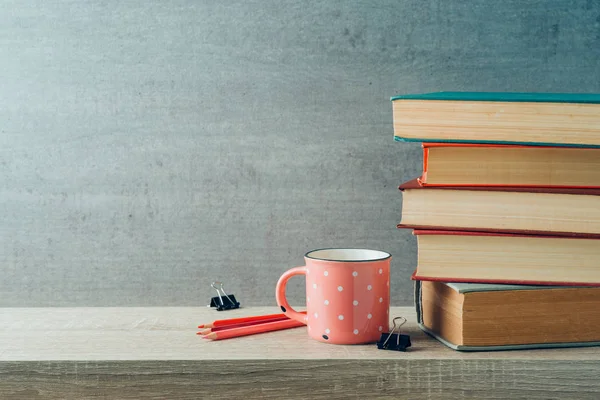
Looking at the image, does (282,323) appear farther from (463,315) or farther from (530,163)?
(530,163)

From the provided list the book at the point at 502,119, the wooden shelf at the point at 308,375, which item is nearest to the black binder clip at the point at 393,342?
the wooden shelf at the point at 308,375

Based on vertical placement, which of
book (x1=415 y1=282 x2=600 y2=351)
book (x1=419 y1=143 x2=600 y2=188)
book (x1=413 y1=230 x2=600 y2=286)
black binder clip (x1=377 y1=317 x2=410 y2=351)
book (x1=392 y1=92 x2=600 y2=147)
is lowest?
black binder clip (x1=377 y1=317 x2=410 y2=351)

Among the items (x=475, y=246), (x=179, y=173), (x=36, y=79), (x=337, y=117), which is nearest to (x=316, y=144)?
(x=337, y=117)

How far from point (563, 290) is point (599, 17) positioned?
0.51m

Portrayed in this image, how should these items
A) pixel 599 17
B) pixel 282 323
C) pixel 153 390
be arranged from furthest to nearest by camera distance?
pixel 599 17
pixel 282 323
pixel 153 390

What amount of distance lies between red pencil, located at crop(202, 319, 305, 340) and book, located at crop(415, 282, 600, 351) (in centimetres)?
23

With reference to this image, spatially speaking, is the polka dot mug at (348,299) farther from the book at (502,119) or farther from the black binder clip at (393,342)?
the book at (502,119)

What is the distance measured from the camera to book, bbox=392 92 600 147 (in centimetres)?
74

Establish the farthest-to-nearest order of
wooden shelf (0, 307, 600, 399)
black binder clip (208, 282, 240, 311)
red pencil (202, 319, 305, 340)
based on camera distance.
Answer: black binder clip (208, 282, 240, 311), red pencil (202, 319, 305, 340), wooden shelf (0, 307, 600, 399)

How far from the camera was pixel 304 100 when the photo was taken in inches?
40.5

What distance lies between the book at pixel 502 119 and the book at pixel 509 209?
6 cm

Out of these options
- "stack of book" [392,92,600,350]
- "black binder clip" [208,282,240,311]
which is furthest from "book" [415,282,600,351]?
"black binder clip" [208,282,240,311]


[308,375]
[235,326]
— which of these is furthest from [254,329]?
[308,375]

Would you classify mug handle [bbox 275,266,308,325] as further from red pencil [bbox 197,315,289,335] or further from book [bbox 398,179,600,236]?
book [bbox 398,179,600,236]
